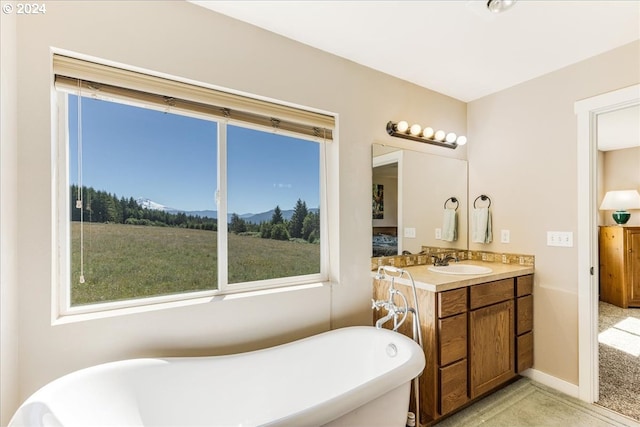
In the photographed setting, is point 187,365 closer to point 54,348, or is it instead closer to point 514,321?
point 54,348

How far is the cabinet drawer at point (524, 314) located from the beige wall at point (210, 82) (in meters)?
1.17

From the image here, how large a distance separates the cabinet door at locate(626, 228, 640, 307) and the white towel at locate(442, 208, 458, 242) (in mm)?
3070

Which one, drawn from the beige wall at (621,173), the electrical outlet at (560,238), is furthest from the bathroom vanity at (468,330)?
the beige wall at (621,173)

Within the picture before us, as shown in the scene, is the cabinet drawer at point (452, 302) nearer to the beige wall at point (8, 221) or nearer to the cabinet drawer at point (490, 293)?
the cabinet drawer at point (490, 293)

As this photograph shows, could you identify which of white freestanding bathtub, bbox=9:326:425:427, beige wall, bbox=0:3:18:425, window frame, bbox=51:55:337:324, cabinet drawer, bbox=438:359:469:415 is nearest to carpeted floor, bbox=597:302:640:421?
cabinet drawer, bbox=438:359:469:415

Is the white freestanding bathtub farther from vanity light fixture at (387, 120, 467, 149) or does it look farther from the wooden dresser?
the wooden dresser

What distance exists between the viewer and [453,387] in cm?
189

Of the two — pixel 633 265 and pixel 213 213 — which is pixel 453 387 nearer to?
pixel 213 213

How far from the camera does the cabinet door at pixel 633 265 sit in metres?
4.04

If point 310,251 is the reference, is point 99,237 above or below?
above

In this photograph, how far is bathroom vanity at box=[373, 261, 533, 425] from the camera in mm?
1830

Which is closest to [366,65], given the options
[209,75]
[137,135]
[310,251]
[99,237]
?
[209,75]

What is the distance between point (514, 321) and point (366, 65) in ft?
7.37

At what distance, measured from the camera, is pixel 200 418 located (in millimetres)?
1434
